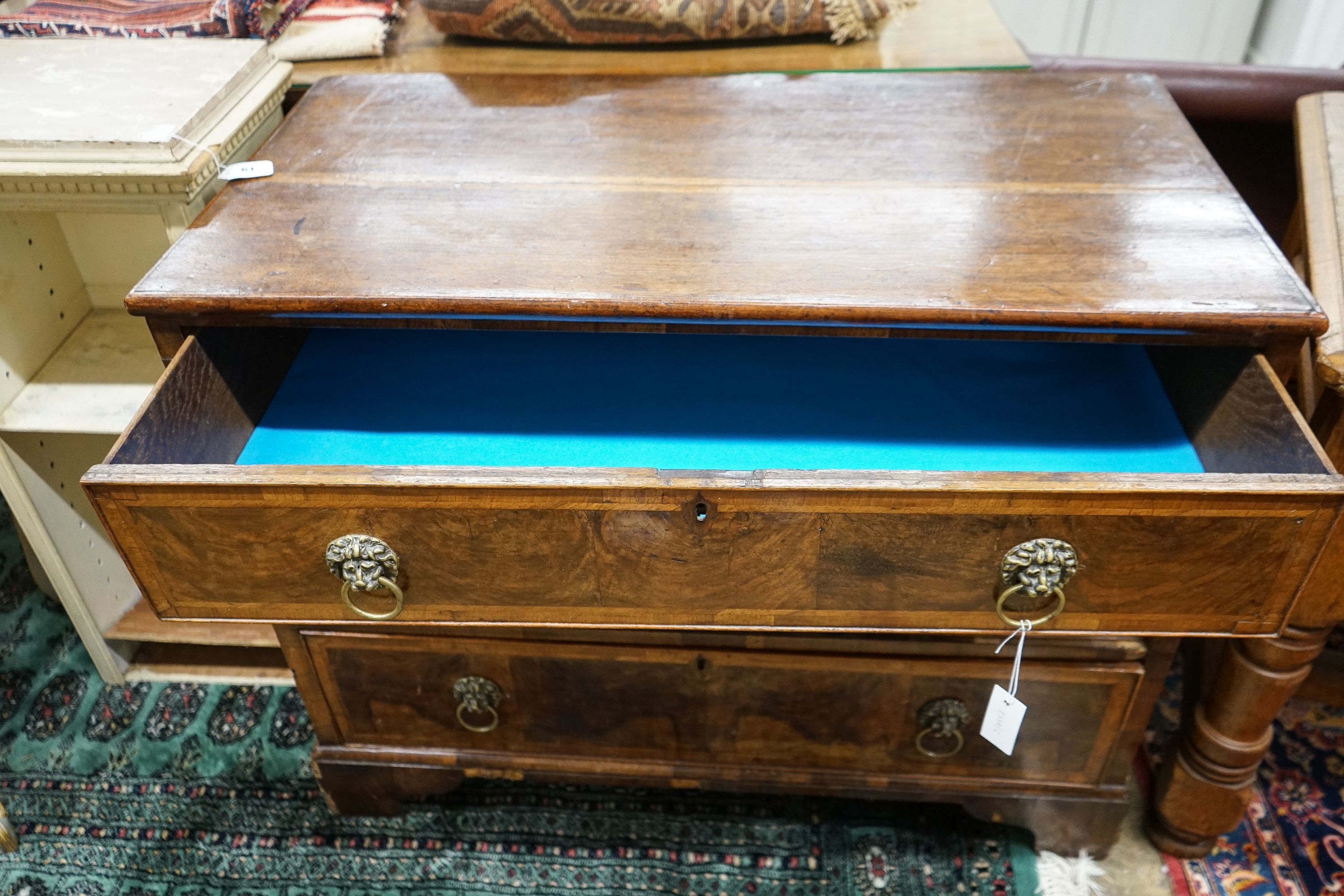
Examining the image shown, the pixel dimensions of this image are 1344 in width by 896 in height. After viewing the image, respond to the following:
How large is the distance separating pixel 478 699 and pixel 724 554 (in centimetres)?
38

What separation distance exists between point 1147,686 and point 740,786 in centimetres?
39

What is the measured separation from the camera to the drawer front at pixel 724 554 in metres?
0.64

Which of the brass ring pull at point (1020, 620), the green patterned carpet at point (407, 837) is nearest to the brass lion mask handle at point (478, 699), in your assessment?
the green patterned carpet at point (407, 837)

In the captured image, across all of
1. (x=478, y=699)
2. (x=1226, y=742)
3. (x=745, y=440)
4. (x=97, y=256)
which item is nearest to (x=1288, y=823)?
(x=1226, y=742)

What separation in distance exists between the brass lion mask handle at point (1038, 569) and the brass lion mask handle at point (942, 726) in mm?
227

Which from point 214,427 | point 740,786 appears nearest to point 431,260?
point 214,427

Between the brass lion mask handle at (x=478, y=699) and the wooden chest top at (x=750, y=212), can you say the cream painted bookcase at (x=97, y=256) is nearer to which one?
the wooden chest top at (x=750, y=212)

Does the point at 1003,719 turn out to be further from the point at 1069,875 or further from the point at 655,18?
the point at 655,18

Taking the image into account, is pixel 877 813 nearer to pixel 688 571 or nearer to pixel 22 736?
pixel 688 571

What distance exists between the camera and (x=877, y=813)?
107 centimetres

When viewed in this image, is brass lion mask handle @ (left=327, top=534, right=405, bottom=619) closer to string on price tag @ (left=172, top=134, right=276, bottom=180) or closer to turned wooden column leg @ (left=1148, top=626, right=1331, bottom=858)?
string on price tag @ (left=172, top=134, right=276, bottom=180)

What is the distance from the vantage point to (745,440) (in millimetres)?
813

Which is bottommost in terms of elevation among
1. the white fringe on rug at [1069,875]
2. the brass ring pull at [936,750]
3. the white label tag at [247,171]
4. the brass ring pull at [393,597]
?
the white fringe on rug at [1069,875]

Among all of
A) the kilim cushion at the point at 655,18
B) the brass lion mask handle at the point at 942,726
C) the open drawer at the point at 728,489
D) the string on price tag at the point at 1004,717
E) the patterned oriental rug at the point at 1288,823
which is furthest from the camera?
the kilim cushion at the point at 655,18
